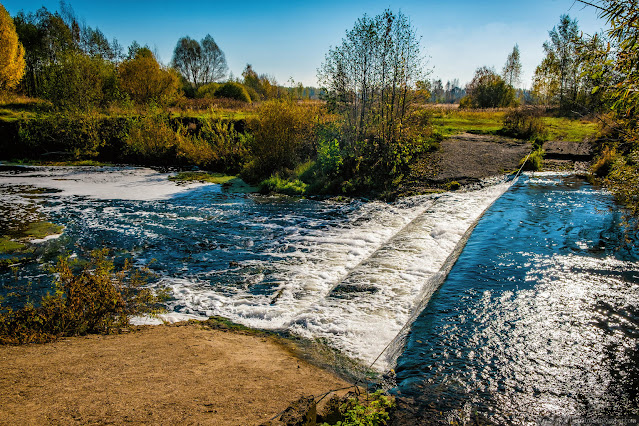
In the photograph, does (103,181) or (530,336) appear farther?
(103,181)

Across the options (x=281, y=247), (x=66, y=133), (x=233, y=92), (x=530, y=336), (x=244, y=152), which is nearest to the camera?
(x=530, y=336)

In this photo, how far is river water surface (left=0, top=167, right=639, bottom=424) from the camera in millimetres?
4047

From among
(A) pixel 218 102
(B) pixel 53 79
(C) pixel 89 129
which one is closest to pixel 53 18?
(A) pixel 218 102

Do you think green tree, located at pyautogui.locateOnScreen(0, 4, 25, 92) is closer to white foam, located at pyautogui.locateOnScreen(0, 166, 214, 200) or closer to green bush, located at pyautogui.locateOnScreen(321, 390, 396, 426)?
white foam, located at pyautogui.locateOnScreen(0, 166, 214, 200)

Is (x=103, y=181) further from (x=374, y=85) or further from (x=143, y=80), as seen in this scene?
(x=143, y=80)

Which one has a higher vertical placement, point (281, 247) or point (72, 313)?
point (72, 313)

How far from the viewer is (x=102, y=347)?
4.52m

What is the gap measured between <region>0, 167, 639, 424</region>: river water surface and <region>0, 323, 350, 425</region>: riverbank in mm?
872

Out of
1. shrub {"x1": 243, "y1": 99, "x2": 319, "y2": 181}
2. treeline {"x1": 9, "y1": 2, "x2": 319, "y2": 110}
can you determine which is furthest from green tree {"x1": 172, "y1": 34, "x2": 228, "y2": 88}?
shrub {"x1": 243, "y1": 99, "x2": 319, "y2": 181}

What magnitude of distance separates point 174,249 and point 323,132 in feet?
31.2

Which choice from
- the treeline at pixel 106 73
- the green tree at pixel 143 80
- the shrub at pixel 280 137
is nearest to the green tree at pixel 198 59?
the treeline at pixel 106 73

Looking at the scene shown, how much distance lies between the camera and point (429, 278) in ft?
22.8

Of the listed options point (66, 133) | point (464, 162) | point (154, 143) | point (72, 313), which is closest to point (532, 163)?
point (464, 162)

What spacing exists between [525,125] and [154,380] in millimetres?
24648
